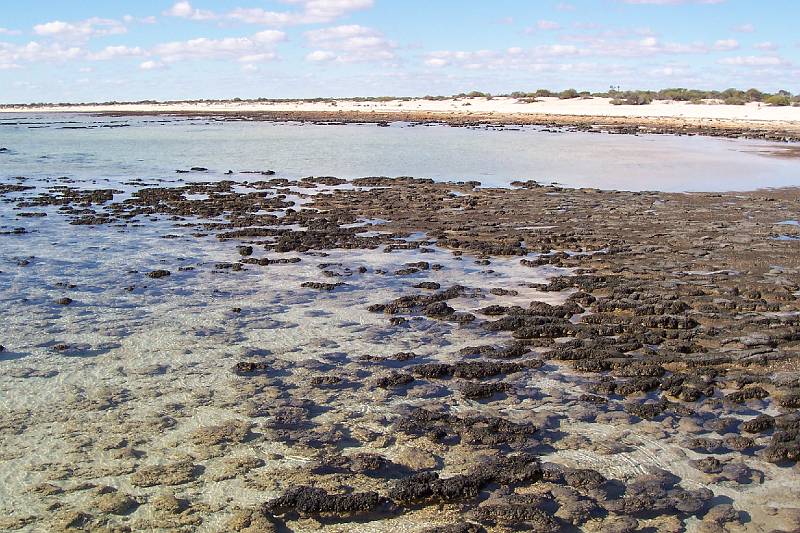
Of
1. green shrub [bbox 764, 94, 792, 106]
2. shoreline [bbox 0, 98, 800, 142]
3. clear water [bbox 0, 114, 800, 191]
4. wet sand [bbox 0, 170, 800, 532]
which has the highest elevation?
green shrub [bbox 764, 94, 792, 106]

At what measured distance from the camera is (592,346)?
9.58 m

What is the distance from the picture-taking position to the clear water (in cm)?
2886

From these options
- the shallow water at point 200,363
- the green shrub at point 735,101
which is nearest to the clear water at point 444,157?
the shallow water at point 200,363

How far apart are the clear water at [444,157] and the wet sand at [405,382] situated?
481 inches

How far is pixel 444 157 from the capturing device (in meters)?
37.7

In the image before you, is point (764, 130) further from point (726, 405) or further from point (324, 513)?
point (324, 513)

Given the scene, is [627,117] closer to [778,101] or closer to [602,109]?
[602,109]

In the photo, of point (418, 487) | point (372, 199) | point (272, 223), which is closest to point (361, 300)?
point (418, 487)

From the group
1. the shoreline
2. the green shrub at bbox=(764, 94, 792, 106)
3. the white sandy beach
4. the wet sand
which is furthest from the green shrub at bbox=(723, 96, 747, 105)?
the wet sand

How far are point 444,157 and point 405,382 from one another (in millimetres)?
29951

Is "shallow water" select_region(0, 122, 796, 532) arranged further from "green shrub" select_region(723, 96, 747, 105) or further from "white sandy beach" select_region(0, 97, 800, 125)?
"green shrub" select_region(723, 96, 747, 105)

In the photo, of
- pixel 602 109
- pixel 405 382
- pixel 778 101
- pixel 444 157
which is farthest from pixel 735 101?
pixel 405 382

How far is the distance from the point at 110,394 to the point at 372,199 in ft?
51.7

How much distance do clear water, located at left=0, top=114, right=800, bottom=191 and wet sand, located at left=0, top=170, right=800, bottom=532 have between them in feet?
40.0
